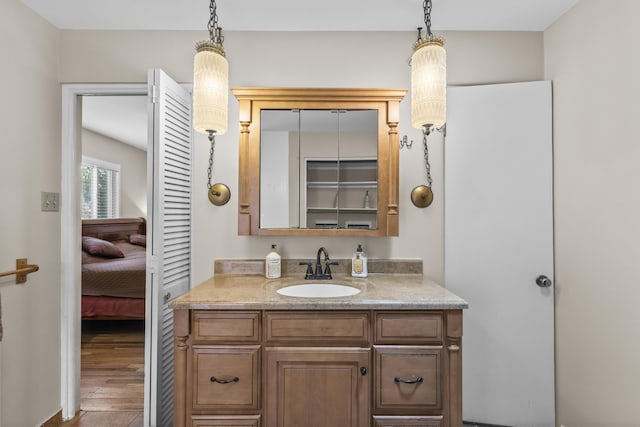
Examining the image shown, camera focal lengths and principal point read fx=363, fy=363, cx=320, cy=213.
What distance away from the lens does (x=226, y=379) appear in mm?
1525

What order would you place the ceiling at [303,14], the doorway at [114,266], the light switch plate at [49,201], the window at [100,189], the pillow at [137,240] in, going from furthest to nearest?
the pillow at [137,240] → the window at [100,189] → the doorway at [114,266] → the light switch plate at [49,201] → the ceiling at [303,14]

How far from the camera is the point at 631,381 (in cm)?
157

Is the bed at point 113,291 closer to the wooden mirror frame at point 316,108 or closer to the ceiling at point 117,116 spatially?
the ceiling at point 117,116

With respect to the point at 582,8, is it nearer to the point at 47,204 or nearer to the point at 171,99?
the point at 171,99

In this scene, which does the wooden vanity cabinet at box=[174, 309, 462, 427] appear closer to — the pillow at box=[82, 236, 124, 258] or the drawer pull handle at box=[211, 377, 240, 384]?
the drawer pull handle at box=[211, 377, 240, 384]

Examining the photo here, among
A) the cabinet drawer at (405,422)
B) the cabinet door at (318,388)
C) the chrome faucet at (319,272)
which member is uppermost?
the chrome faucet at (319,272)

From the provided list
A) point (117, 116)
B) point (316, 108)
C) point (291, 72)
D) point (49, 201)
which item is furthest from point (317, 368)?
point (117, 116)

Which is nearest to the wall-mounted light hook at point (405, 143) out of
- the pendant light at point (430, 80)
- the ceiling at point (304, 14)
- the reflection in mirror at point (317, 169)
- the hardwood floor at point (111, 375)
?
the reflection in mirror at point (317, 169)

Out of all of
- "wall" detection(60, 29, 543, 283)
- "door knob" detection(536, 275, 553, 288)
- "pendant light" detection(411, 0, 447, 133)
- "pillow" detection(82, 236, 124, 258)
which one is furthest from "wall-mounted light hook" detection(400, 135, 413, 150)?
"pillow" detection(82, 236, 124, 258)

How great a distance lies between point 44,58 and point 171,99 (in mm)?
825

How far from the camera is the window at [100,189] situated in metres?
5.24

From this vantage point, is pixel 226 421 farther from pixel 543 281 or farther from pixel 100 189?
pixel 100 189

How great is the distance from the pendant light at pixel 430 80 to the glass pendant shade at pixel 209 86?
935mm

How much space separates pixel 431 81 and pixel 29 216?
2.21 metres
